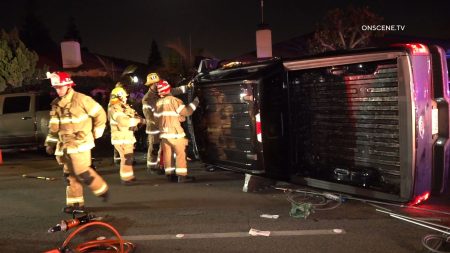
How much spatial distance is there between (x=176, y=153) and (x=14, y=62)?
12.9 metres

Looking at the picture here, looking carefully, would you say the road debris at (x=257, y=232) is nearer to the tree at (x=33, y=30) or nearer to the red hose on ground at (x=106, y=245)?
the red hose on ground at (x=106, y=245)

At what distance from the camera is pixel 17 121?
11.9 metres

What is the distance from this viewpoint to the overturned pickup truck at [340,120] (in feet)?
17.1

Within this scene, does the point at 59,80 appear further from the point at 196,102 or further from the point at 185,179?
the point at 185,179

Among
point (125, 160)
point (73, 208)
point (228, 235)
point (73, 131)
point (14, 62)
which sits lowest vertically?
point (228, 235)

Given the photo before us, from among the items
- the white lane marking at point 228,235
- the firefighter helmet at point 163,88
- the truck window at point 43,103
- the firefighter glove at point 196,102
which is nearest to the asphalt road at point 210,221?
the white lane marking at point 228,235

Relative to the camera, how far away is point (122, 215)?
625cm

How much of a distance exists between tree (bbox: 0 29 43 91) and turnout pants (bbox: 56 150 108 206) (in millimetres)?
13487

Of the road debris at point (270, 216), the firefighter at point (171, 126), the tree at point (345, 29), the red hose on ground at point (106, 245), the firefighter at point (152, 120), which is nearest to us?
the red hose on ground at point (106, 245)

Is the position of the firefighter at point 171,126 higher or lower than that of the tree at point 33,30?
lower

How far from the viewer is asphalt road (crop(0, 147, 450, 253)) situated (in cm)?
492

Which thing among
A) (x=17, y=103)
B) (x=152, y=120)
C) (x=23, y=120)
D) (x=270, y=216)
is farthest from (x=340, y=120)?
(x=17, y=103)

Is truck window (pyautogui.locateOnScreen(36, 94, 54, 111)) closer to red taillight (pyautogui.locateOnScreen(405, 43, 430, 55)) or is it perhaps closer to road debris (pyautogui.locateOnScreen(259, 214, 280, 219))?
road debris (pyautogui.locateOnScreen(259, 214, 280, 219))

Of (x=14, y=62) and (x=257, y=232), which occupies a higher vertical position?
(x=14, y=62)
